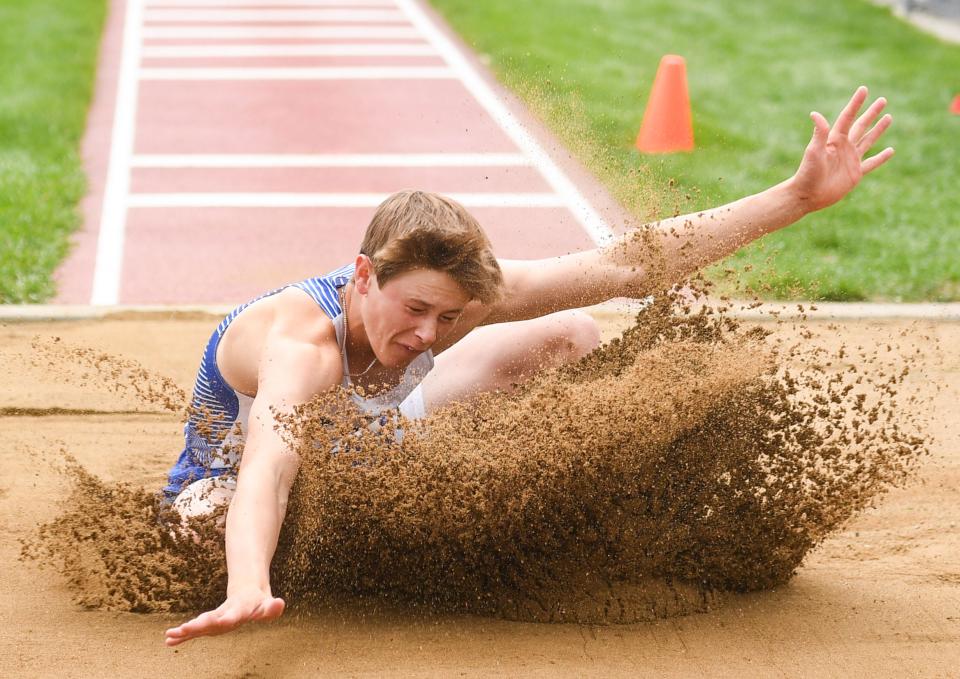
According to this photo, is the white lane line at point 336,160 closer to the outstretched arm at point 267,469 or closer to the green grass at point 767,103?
the green grass at point 767,103

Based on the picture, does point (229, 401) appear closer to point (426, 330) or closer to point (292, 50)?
point (426, 330)

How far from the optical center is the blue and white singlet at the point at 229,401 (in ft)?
11.9

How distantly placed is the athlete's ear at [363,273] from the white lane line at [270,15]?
10261 millimetres

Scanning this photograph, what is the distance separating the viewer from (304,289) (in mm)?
3605

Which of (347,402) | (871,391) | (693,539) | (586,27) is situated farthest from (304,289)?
(586,27)

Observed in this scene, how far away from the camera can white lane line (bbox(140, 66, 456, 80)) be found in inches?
432

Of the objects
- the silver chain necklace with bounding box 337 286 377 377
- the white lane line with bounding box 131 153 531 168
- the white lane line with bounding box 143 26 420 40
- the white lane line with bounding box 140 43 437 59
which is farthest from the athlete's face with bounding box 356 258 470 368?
the white lane line with bounding box 143 26 420 40

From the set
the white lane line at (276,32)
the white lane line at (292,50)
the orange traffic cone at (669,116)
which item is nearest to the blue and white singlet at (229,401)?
the orange traffic cone at (669,116)

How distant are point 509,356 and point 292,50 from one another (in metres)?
8.50

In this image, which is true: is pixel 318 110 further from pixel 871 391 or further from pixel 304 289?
pixel 304 289

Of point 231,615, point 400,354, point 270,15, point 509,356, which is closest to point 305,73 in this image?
point 270,15

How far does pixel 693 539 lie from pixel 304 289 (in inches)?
49.6

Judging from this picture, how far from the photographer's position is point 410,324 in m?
3.41

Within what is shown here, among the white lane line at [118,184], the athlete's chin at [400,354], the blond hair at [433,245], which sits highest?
the blond hair at [433,245]
